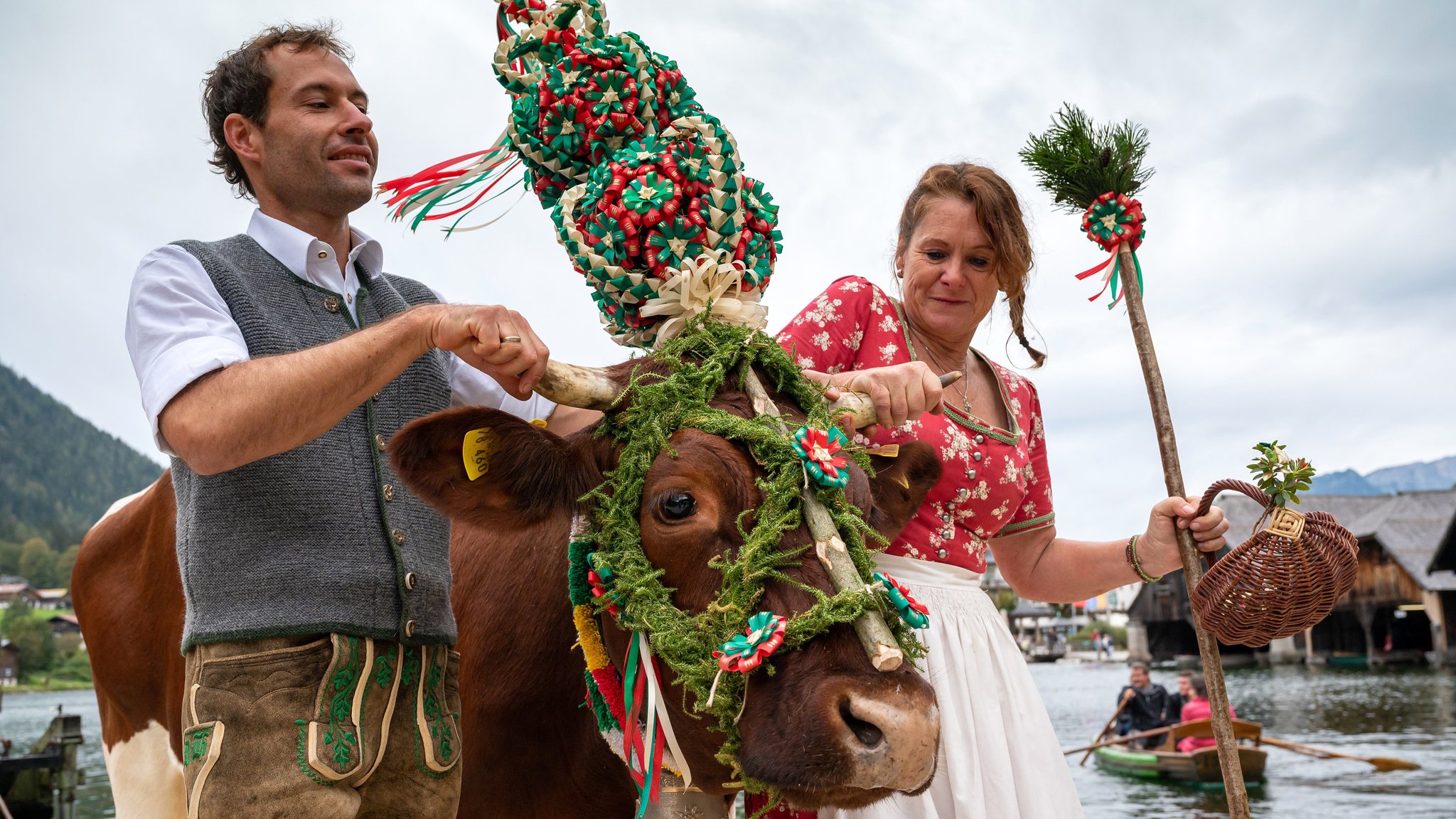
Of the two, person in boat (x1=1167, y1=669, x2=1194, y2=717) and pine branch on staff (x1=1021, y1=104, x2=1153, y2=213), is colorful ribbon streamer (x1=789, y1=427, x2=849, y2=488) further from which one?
person in boat (x1=1167, y1=669, x2=1194, y2=717)

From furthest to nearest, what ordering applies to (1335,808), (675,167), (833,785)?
(1335,808) < (675,167) < (833,785)

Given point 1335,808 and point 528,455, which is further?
point 1335,808

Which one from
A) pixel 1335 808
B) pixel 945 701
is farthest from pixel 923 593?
pixel 1335 808

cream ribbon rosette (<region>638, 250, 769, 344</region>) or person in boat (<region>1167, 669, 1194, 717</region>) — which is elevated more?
cream ribbon rosette (<region>638, 250, 769, 344</region>)

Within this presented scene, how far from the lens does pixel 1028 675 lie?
3.39 m

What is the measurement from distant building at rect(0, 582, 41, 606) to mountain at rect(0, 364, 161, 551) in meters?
47.7

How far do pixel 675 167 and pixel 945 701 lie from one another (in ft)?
5.57

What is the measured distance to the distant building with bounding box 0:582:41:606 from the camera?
91.5 meters

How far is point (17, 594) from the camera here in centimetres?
9219

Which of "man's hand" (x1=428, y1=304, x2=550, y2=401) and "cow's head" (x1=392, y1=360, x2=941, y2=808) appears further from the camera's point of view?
"man's hand" (x1=428, y1=304, x2=550, y2=401)

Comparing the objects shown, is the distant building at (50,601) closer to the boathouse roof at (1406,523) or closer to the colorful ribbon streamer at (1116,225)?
the boathouse roof at (1406,523)

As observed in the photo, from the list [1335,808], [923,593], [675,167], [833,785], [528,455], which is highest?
[675,167]

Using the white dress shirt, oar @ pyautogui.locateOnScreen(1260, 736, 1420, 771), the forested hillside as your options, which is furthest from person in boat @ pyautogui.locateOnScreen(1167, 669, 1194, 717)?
the forested hillside

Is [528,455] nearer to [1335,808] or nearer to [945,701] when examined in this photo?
[945,701]
